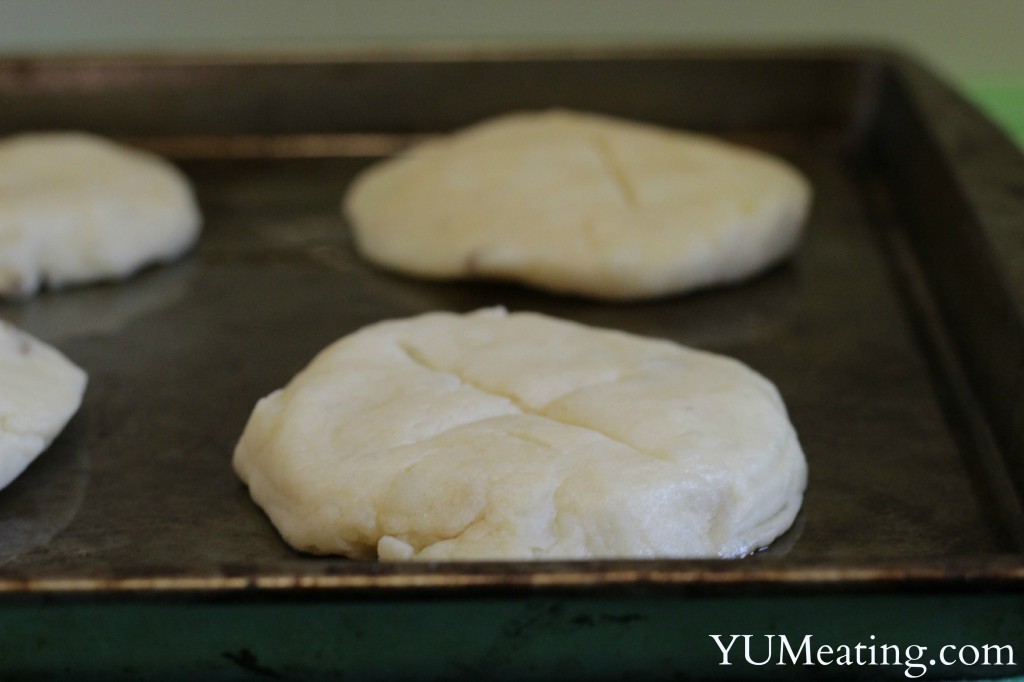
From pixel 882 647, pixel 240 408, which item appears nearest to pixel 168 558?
pixel 240 408

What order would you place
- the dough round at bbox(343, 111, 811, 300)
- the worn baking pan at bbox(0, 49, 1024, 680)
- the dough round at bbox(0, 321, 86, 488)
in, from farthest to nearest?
the dough round at bbox(343, 111, 811, 300) < the dough round at bbox(0, 321, 86, 488) < the worn baking pan at bbox(0, 49, 1024, 680)

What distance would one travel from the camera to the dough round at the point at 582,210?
6.99ft

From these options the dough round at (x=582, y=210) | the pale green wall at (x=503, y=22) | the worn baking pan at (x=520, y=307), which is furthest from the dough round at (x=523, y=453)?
the pale green wall at (x=503, y=22)

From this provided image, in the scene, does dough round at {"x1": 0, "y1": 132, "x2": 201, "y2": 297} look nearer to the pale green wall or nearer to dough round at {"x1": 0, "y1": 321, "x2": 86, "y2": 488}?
dough round at {"x1": 0, "y1": 321, "x2": 86, "y2": 488}

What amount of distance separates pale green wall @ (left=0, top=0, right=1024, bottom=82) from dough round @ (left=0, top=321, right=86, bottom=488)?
159 centimetres

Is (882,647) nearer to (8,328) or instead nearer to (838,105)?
(8,328)

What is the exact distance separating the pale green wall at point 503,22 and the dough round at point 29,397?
1.59m

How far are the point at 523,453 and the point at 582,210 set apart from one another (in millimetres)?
871

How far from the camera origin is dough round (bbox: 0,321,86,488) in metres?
1.59

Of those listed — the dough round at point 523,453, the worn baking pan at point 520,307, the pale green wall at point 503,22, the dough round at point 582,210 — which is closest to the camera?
the worn baking pan at point 520,307

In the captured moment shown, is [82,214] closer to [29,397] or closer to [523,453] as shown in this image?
[29,397]

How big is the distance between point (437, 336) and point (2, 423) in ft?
2.05

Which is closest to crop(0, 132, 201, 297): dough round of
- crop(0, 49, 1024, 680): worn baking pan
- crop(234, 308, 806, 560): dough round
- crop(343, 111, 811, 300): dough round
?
crop(0, 49, 1024, 680): worn baking pan

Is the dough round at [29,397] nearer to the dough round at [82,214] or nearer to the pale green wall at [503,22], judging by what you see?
the dough round at [82,214]
